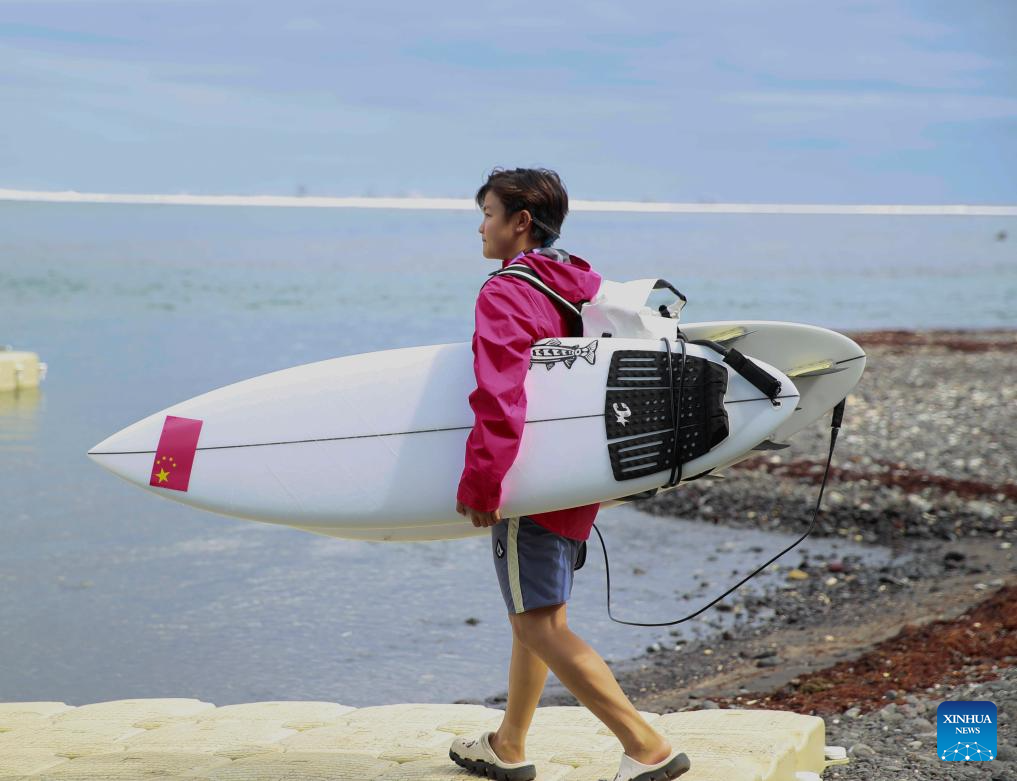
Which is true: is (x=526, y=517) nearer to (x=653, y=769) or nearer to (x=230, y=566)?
(x=653, y=769)

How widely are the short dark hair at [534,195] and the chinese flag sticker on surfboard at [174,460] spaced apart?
1233 millimetres

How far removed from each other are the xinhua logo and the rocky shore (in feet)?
0.17


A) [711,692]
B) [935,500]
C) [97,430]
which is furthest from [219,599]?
[97,430]

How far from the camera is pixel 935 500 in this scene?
8625 millimetres

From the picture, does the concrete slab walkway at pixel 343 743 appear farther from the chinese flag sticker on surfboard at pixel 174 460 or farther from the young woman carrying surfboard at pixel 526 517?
the chinese flag sticker on surfboard at pixel 174 460

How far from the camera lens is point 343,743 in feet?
12.3

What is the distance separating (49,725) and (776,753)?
248cm

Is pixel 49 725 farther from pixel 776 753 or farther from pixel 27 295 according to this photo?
pixel 27 295

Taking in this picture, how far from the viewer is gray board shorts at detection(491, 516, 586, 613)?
120 inches

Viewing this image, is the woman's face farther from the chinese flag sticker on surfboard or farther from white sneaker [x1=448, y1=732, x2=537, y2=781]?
white sneaker [x1=448, y1=732, x2=537, y2=781]

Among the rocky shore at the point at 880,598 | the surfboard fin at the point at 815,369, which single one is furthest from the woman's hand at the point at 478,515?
→ the rocky shore at the point at 880,598

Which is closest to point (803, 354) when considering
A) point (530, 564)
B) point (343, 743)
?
point (530, 564)

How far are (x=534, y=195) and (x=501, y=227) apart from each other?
121mm

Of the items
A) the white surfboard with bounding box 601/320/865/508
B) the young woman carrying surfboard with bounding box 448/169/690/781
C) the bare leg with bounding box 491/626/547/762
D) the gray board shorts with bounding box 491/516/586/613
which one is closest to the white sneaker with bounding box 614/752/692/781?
the young woman carrying surfboard with bounding box 448/169/690/781
